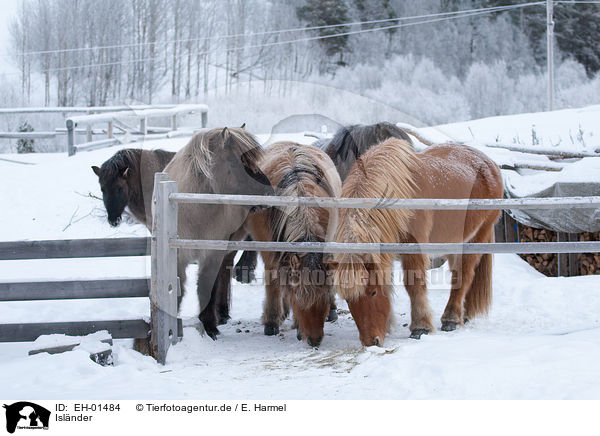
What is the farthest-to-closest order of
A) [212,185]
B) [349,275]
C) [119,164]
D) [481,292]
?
1. [119,164]
2. [481,292]
3. [212,185]
4. [349,275]

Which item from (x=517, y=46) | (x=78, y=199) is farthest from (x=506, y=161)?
(x=517, y=46)

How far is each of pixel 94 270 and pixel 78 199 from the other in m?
3.65

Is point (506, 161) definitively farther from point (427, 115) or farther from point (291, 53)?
point (291, 53)

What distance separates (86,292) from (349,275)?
1.78 meters

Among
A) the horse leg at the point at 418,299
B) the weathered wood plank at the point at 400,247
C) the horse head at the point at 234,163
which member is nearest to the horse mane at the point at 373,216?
the weathered wood plank at the point at 400,247

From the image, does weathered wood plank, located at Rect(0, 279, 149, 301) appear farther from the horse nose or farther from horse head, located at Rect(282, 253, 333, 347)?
the horse nose

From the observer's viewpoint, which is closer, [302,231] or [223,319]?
[302,231]

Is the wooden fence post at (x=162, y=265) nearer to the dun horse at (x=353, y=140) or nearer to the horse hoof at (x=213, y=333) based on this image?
the horse hoof at (x=213, y=333)

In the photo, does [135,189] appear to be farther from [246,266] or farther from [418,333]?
[418,333]

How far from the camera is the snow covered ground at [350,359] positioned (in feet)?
9.41

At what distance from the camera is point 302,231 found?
388cm
